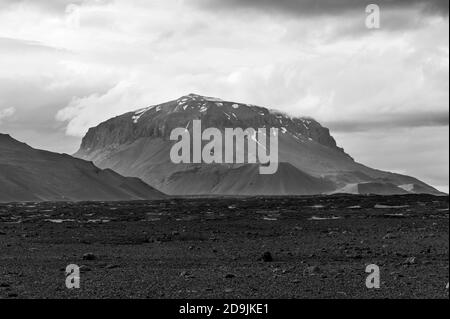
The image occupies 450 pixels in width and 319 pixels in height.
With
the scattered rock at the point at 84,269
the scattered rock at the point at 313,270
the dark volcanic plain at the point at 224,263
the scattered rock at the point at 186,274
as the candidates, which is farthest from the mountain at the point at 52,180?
the scattered rock at the point at 313,270

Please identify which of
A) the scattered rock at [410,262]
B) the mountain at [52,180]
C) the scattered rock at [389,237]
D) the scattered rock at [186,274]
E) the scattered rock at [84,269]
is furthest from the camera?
the mountain at [52,180]

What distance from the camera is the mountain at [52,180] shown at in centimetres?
15438

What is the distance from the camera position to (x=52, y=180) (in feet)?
561

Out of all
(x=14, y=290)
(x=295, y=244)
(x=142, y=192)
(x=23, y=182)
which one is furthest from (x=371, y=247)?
(x=142, y=192)

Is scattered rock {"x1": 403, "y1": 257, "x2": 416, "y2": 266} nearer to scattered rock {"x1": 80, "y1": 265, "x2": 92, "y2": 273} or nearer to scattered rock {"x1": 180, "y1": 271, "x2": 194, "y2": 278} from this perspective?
scattered rock {"x1": 180, "y1": 271, "x2": 194, "y2": 278}

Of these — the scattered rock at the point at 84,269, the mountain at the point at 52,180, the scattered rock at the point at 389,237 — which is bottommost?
the scattered rock at the point at 84,269

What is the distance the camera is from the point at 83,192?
167375 mm

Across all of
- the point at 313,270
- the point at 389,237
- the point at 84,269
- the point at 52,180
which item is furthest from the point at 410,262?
the point at 52,180

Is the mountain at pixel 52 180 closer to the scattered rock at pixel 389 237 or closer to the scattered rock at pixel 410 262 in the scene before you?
the scattered rock at pixel 389 237

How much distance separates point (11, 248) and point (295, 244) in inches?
518

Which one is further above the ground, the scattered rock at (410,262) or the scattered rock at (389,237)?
the scattered rock at (389,237)

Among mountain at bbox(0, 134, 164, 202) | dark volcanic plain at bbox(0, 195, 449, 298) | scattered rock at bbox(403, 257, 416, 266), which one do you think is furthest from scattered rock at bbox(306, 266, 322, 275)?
mountain at bbox(0, 134, 164, 202)

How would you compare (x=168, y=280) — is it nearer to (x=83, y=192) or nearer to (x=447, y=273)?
(x=447, y=273)

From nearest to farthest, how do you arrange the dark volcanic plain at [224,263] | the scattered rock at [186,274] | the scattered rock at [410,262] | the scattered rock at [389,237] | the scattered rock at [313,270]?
1. the dark volcanic plain at [224,263]
2. the scattered rock at [186,274]
3. the scattered rock at [313,270]
4. the scattered rock at [410,262]
5. the scattered rock at [389,237]
